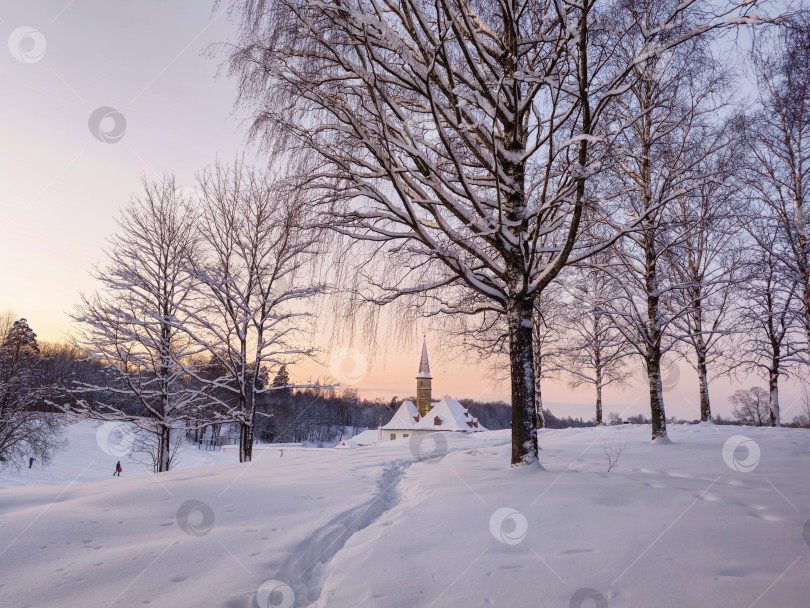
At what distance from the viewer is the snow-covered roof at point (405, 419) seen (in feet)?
178

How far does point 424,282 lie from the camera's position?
7637 millimetres

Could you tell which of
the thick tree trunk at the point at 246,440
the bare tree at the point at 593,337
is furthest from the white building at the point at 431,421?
the thick tree trunk at the point at 246,440

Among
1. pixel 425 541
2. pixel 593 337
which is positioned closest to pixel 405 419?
pixel 593 337

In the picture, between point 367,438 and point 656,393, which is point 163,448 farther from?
point 367,438

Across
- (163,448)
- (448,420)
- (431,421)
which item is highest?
→ (163,448)

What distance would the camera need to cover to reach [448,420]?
50.7 m

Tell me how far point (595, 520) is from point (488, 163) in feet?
15.9

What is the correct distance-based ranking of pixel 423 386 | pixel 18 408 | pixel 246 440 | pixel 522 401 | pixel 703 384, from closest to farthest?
pixel 522 401, pixel 246 440, pixel 703 384, pixel 18 408, pixel 423 386

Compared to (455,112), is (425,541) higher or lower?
lower

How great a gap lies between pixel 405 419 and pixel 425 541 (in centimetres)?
5340

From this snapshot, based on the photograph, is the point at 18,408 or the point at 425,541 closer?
the point at 425,541

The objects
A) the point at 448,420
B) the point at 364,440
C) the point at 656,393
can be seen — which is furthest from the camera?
the point at 364,440

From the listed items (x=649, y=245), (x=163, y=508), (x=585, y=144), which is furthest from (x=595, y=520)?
(x=649, y=245)

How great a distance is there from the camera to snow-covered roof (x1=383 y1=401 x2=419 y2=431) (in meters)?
54.4
